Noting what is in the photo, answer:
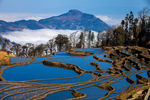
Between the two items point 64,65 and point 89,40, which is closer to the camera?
point 64,65

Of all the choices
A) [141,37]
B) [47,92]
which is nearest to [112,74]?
[47,92]

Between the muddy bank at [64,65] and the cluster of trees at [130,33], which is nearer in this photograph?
the muddy bank at [64,65]

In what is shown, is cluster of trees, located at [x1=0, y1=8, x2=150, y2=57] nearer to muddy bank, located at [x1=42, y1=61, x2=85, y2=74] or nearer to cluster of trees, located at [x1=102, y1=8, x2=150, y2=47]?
cluster of trees, located at [x1=102, y1=8, x2=150, y2=47]

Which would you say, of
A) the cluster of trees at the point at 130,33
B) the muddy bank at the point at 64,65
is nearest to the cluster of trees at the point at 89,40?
the cluster of trees at the point at 130,33

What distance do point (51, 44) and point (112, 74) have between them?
4776 centimetres

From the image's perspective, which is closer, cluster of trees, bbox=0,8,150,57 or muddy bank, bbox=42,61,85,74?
muddy bank, bbox=42,61,85,74

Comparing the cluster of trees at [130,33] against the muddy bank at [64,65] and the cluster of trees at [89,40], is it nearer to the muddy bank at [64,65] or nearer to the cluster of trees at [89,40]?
the cluster of trees at [89,40]

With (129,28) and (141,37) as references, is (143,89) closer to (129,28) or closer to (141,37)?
(141,37)

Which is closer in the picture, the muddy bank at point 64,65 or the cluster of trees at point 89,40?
the muddy bank at point 64,65

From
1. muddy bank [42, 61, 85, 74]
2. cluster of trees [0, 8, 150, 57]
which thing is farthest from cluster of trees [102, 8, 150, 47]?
muddy bank [42, 61, 85, 74]

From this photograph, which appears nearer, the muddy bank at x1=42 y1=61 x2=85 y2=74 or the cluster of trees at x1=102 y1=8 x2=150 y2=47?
the muddy bank at x1=42 y1=61 x2=85 y2=74

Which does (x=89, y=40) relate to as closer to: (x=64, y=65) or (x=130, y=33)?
Answer: (x=130, y=33)

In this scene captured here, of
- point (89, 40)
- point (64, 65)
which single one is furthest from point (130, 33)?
point (64, 65)

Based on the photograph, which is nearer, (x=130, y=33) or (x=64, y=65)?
(x=64, y=65)
